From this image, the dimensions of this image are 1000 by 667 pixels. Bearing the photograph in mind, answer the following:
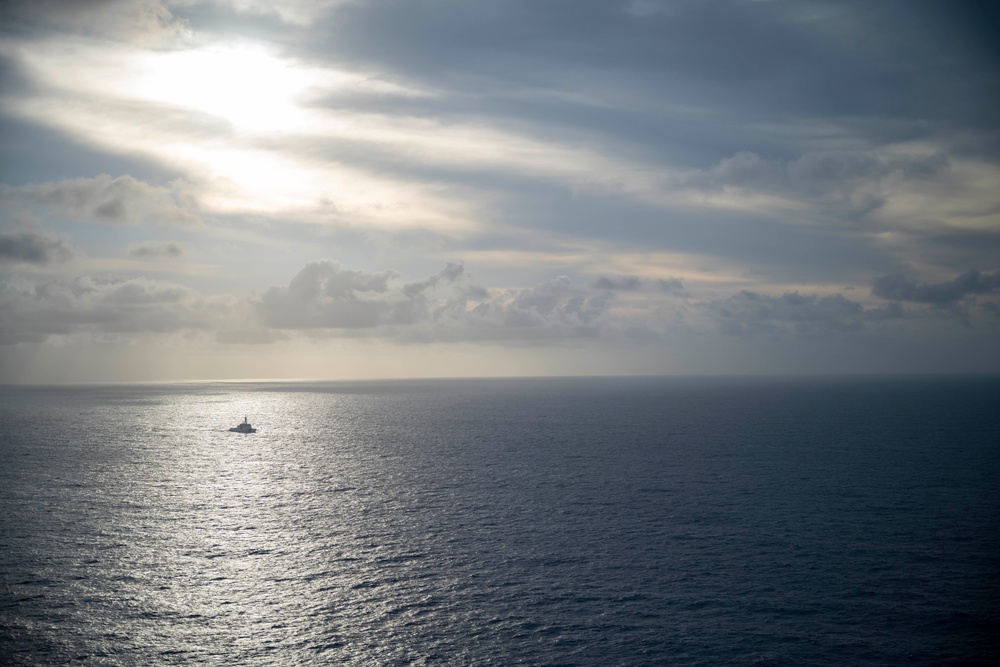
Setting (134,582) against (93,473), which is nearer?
(134,582)

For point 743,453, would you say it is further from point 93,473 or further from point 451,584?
point 93,473

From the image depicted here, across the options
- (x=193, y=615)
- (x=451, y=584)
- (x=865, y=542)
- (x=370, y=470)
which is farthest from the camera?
(x=370, y=470)

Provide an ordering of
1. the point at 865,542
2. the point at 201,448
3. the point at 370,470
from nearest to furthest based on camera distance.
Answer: the point at 865,542 → the point at 370,470 → the point at 201,448

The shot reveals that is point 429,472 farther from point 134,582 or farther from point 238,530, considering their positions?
point 134,582

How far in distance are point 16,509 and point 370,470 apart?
63.0 meters

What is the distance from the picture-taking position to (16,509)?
94.6 metres

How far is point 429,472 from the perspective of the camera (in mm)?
131375

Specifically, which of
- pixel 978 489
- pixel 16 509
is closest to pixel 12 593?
pixel 16 509

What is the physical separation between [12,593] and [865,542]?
99.1 meters

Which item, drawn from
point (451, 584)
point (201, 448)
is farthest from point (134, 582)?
point (201, 448)

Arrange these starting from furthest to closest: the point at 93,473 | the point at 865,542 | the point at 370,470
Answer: the point at 370,470 < the point at 93,473 < the point at 865,542

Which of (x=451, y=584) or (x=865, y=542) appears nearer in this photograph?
(x=451, y=584)

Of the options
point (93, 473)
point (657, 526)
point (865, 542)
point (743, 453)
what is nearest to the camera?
point (865, 542)

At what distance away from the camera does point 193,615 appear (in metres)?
59.3
